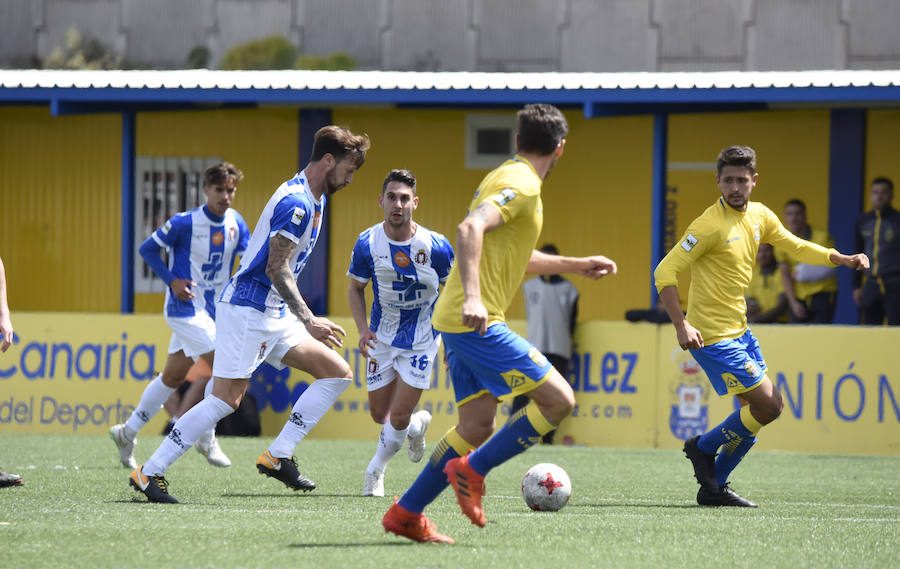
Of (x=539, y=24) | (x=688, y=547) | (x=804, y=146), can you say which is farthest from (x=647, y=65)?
Result: (x=688, y=547)

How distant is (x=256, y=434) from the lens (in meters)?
14.5

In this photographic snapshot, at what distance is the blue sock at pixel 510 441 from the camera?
19.9 ft

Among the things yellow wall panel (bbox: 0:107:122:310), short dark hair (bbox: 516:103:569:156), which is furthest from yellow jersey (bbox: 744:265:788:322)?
yellow wall panel (bbox: 0:107:122:310)

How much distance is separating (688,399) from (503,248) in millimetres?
7995

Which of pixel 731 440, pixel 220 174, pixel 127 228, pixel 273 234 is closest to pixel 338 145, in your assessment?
pixel 273 234

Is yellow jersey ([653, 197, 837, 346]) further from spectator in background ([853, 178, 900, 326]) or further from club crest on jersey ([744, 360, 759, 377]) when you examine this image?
spectator in background ([853, 178, 900, 326])

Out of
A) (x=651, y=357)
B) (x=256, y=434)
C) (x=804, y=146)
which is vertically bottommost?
(x=256, y=434)

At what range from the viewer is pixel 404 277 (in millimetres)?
9148

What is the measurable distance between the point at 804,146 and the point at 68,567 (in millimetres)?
13798

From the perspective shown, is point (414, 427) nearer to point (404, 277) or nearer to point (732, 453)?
point (404, 277)

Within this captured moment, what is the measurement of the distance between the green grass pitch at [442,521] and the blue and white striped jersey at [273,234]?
1131 mm

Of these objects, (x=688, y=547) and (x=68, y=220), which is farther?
(x=68, y=220)

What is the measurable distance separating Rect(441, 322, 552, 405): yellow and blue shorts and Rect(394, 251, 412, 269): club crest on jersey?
2949mm

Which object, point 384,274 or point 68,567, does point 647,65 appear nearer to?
point 384,274
